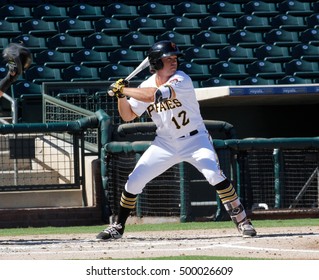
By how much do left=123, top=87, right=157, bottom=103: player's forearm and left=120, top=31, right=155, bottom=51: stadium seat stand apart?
816cm

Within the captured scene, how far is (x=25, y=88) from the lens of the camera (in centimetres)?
1456

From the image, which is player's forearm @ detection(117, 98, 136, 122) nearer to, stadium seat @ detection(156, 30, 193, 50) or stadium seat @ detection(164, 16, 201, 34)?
stadium seat @ detection(156, 30, 193, 50)

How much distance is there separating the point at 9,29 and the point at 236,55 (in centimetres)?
394

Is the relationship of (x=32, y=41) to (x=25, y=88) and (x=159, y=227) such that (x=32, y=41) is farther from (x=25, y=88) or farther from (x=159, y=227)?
(x=159, y=227)

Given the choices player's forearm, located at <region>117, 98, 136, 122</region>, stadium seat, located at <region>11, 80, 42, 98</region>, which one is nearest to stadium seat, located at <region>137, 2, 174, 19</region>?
stadium seat, located at <region>11, 80, 42, 98</region>

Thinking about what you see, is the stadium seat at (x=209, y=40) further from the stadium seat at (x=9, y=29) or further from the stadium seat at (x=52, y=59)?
the stadium seat at (x=9, y=29)

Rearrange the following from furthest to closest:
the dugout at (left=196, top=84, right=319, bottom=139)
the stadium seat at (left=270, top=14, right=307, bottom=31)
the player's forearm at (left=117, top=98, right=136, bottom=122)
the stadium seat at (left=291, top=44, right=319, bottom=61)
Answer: the stadium seat at (left=270, top=14, right=307, bottom=31)
the stadium seat at (left=291, top=44, right=319, bottom=61)
the dugout at (left=196, top=84, right=319, bottom=139)
the player's forearm at (left=117, top=98, right=136, bottom=122)

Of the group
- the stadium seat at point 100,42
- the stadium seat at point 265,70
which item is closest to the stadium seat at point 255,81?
the stadium seat at point 265,70

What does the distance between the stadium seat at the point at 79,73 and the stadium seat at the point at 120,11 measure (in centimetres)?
159

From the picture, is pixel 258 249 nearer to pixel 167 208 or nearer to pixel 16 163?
pixel 167 208

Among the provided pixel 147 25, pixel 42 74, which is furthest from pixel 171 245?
pixel 147 25

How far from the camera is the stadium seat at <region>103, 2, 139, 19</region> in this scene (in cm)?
1645

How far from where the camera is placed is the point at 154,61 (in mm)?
8000

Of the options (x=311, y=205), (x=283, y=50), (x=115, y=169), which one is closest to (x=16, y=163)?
(x=115, y=169)
